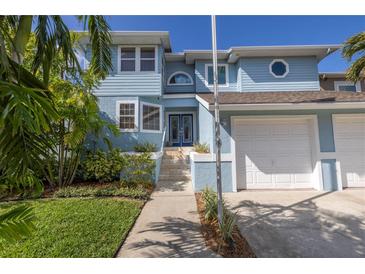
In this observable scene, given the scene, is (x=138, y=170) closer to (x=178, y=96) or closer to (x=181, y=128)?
(x=178, y=96)

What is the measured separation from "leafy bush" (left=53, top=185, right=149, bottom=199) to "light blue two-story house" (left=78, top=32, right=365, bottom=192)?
205 centimetres

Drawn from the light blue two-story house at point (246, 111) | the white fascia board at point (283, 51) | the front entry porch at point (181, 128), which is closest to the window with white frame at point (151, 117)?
the light blue two-story house at point (246, 111)

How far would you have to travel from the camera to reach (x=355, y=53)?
6434 mm

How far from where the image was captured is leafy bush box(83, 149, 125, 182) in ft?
25.6

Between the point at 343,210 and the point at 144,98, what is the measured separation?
9.59 metres

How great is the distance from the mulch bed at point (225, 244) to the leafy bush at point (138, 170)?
141 inches

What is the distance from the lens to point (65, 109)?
22.9 ft

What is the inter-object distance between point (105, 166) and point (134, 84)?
5.23 meters

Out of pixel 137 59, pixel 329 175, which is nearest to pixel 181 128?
pixel 137 59

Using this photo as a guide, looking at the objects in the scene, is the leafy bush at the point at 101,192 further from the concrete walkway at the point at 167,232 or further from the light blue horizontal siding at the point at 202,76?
the light blue horizontal siding at the point at 202,76

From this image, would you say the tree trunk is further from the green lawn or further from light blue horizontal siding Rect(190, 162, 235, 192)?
light blue horizontal siding Rect(190, 162, 235, 192)

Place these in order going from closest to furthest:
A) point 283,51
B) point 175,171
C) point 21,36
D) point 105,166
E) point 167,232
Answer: point 21,36
point 167,232
point 105,166
point 175,171
point 283,51

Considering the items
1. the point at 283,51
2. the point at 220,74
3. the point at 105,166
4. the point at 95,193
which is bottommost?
the point at 95,193
